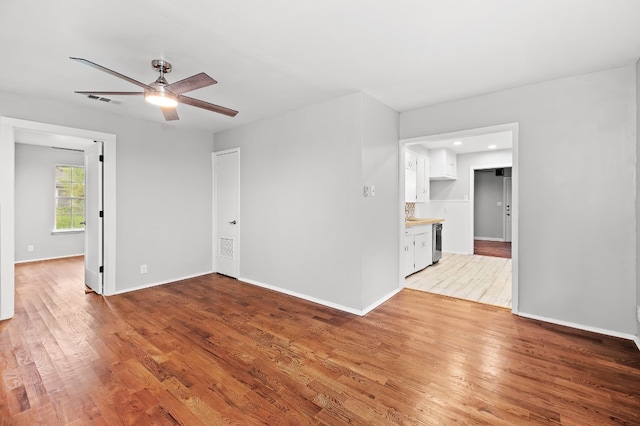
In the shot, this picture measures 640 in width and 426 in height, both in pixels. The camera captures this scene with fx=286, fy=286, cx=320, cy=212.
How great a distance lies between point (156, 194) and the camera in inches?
178

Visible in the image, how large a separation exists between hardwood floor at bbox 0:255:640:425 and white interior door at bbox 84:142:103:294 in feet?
2.11

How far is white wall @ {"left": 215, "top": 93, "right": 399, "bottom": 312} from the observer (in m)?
3.38

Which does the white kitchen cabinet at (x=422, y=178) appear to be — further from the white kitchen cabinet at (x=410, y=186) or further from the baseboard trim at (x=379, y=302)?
the baseboard trim at (x=379, y=302)

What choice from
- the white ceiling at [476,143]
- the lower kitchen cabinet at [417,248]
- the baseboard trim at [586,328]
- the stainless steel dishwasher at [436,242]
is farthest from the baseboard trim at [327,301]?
the white ceiling at [476,143]

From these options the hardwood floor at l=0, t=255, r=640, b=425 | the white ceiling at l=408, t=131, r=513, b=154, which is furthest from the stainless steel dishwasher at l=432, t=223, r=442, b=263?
the hardwood floor at l=0, t=255, r=640, b=425

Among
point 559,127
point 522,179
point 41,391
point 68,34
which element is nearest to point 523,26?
point 559,127

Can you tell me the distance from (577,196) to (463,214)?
4.44 m

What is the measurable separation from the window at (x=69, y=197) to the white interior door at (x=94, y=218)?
3.07m

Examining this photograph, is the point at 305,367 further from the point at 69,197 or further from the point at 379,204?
the point at 69,197

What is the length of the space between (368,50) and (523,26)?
1.13 metres

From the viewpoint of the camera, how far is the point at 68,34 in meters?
2.15

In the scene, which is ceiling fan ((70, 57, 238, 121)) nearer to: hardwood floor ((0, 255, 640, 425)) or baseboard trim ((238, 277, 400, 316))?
hardwood floor ((0, 255, 640, 425))

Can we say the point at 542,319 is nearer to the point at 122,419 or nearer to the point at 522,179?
the point at 522,179

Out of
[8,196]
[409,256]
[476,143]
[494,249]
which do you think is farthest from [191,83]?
[494,249]
